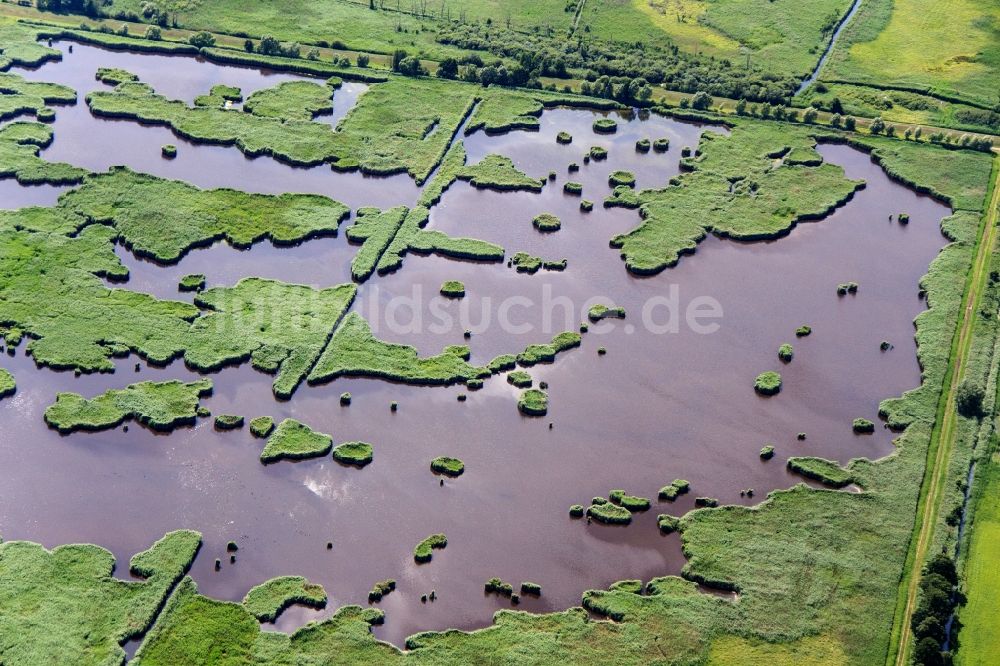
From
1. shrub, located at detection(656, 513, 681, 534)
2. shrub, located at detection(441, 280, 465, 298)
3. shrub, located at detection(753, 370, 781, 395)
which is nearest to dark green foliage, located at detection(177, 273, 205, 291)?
shrub, located at detection(441, 280, 465, 298)

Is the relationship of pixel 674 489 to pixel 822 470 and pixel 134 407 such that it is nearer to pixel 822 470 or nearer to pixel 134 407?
pixel 822 470

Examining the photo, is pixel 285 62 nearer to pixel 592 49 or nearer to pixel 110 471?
pixel 592 49

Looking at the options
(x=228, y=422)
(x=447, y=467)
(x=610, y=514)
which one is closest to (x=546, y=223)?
(x=447, y=467)

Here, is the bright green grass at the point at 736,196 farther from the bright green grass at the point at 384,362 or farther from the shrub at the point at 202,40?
the shrub at the point at 202,40

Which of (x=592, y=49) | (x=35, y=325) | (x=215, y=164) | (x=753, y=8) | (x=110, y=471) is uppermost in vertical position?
(x=753, y=8)

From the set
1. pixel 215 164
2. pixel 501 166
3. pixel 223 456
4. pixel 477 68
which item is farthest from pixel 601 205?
pixel 223 456

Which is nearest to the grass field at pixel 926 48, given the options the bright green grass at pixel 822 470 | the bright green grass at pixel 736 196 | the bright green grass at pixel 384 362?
the bright green grass at pixel 736 196

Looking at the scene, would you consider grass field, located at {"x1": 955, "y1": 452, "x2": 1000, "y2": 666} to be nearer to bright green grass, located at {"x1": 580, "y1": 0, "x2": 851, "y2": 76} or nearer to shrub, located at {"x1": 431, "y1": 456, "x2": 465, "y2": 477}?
shrub, located at {"x1": 431, "y1": 456, "x2": 465, "y2": 477}

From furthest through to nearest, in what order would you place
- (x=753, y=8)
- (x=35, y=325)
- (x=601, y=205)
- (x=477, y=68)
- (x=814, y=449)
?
(x=753, y=8) → (x=477, y=68) → (x=601, y=205) → (x=35, y=325) → (x=814, y=449)
